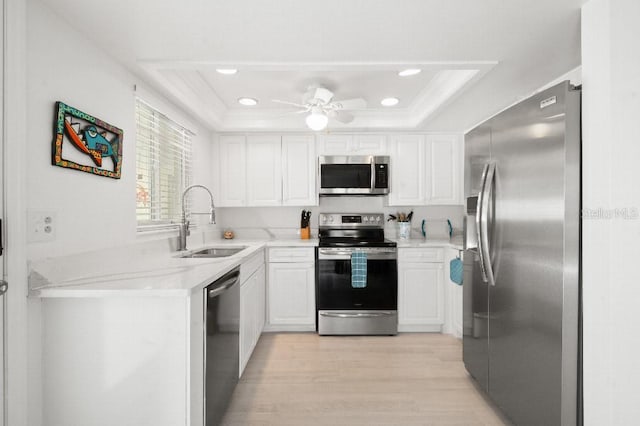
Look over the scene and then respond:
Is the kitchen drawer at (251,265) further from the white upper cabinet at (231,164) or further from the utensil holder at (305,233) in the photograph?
the white upper cabinet at (231,164)

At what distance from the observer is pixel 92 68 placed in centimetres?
183

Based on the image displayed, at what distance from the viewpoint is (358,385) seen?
7.86 ft

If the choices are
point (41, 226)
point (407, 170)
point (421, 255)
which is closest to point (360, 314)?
point (421, 255)

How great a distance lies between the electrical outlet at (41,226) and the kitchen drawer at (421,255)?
113 inches

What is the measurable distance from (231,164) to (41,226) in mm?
2477

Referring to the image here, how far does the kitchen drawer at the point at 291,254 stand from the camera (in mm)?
3477

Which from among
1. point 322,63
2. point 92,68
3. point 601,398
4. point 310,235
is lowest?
point 601,398

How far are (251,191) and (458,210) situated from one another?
2622 millimetres

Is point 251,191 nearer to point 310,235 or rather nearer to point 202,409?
point 310,235

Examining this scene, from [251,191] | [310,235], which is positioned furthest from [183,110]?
[310,235]

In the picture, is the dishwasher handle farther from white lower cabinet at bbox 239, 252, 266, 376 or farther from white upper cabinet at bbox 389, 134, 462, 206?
→ white upper cabinet at bbox 389, 134, 462, 206

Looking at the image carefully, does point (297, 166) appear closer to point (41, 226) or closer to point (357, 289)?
point (357, 289)

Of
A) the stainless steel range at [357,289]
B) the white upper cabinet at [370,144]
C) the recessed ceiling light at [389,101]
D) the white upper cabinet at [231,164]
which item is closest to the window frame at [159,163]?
the white upper cabinet at [231,164]

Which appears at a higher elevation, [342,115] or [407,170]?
[342,115]
